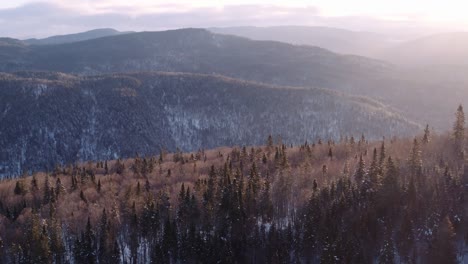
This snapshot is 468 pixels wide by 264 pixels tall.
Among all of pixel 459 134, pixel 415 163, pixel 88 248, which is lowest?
pixel 88 248

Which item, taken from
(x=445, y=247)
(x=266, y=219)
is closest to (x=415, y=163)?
(x=445, y=247)

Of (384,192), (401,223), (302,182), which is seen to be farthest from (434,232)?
(302,182)

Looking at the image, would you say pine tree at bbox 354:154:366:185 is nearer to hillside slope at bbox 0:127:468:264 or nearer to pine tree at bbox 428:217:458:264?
hillside slope at bbox 0:127:468:264

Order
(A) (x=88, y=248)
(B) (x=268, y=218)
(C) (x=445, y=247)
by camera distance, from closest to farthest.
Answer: (C) (x=445, y=247) < (A) (x=88, y=248) < (B) (x=268, y=218)

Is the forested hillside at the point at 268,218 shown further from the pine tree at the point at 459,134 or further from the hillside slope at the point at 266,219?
the pine tree at the point at 459,134

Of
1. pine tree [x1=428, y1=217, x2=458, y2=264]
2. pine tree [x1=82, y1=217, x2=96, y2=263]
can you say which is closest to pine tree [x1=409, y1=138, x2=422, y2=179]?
pine tree [x1=428, y1=217, x2=458, y2=264]

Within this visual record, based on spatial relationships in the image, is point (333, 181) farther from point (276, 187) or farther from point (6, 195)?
point (6, 195)

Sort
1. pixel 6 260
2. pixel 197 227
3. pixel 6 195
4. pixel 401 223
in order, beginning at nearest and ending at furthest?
pixel 401 223 < pixel 6 260 < pixel 197 227 < pixel 6 195

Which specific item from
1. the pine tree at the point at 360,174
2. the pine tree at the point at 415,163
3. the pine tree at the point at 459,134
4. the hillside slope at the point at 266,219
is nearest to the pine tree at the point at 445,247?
the hillside slope at the point at 266,219

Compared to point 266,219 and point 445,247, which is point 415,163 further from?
point 266,219
